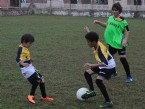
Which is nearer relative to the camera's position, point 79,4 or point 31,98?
point 31,98

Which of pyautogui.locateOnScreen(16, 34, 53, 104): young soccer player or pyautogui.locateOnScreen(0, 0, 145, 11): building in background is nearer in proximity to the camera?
pyautogui.locateOnScreen(16, 34, 53, 104): young soccer player

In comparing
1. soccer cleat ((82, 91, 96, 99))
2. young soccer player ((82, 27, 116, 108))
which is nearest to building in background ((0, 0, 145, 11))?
soccer cleat ((82, 91, 96, 99))

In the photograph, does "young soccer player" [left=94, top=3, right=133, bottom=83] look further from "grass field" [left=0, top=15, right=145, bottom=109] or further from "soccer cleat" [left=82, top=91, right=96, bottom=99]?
"soccer cleat" [left=82, top=91, right=96, bottom=99]

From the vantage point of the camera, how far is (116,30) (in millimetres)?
9188

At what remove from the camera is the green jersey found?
9156mm

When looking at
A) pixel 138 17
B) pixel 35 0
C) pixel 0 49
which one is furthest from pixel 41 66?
pixel 35 0

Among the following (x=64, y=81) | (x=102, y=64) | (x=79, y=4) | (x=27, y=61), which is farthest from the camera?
(x=79, y=4)

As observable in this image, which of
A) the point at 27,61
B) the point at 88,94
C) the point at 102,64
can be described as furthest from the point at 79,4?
the point at 102,64

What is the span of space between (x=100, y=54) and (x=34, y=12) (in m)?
44.3

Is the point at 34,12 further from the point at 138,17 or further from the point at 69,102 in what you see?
the point at 69,102

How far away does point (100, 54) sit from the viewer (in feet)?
22.7

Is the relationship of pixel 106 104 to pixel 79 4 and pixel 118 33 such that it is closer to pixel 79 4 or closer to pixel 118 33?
pixel 118 33

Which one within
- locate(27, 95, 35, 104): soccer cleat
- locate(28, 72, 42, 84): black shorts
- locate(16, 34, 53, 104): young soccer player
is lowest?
locate(27, 95, 35, 104): soccer cleat

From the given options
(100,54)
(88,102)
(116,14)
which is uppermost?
(116,14)
